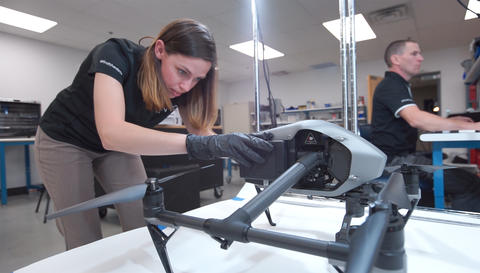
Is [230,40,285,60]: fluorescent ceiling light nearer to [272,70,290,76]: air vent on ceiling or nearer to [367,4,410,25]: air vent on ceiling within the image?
[272,70,290,76]: air vent on ceiling

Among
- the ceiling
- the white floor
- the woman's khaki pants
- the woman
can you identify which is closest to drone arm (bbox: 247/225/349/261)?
the woman

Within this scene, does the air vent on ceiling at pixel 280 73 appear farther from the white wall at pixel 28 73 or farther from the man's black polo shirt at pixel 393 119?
the man's black polo shirt at pixel 393 119

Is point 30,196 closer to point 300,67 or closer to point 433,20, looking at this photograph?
point 300,67

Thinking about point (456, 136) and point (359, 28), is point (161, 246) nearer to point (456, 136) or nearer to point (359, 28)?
point (456, 136)

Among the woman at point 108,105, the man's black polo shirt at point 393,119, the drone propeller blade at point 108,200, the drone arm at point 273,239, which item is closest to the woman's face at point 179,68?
the woman at point 108,105

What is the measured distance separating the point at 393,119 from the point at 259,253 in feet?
4.91

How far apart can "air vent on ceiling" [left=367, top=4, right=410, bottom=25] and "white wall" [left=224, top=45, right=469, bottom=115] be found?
1.13 m

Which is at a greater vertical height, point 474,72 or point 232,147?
point 474,72

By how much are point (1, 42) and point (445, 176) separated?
5856 millimetres

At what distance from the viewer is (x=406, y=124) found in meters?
1.71

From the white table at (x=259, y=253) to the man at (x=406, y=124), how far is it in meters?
0.73

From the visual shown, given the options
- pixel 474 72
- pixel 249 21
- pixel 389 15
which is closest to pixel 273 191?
pixel 474 72

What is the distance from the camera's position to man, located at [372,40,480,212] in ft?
4.73

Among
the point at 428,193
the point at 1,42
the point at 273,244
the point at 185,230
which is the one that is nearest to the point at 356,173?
the point at 273,244
